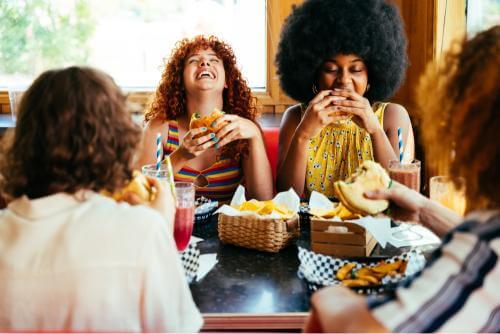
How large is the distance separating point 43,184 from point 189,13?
2938 mm

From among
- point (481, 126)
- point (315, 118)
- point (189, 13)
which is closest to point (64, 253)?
point (481, 126)

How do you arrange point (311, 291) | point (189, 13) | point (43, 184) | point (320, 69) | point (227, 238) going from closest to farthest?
point (43, 184) < point (311, 291) < point (227, 238) < point (320, 69) < point (189, 13)

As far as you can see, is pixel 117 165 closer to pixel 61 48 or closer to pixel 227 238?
pixel 227 238

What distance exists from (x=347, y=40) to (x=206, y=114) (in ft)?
2.31

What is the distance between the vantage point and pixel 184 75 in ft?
8.66

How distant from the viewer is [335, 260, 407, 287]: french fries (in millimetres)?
1433

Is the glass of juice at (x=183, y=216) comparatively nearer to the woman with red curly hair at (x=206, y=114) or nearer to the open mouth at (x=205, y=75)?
the woman with red curly hair at (x=206, y=114)

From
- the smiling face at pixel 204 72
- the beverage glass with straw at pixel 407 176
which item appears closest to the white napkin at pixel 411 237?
the beverage glass with straw at pixel 407 176

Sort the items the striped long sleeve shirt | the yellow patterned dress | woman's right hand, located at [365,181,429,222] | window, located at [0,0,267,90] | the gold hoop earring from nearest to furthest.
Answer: the striped long sleeve shirt, woman's right hand, located at [365,181,429,222], the yellow patterned dress, the gold hoop earring, window, located at [0,0,267,90]

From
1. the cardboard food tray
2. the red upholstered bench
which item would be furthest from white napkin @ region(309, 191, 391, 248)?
the red upholstered bench

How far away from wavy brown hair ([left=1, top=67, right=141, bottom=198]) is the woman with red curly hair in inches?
44.3

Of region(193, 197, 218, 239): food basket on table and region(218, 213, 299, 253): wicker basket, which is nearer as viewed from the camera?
region(218, 213, 299, 253): wicker basket

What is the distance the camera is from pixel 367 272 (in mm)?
1485

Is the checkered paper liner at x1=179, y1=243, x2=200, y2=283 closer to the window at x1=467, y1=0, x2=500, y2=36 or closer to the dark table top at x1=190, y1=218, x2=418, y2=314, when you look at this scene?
the dark table top at x1=190, y1=218, x2=418, y2=314
